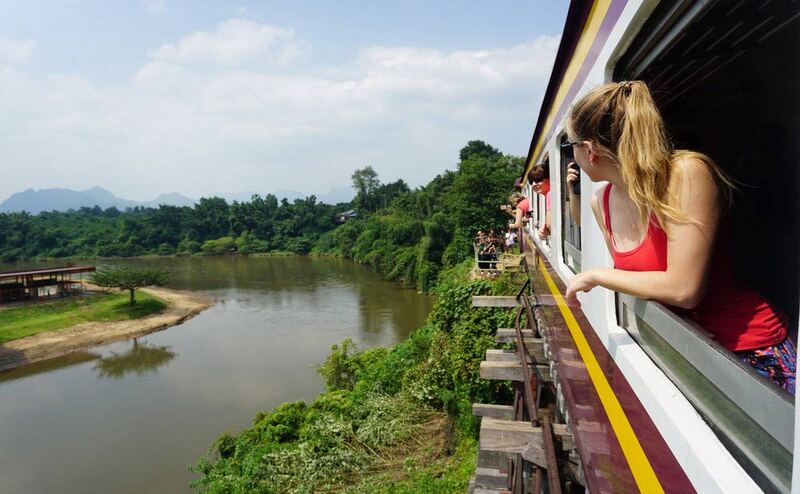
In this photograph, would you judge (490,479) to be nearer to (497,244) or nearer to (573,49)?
(573,49)

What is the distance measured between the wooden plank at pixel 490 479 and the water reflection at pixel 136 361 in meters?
22.9

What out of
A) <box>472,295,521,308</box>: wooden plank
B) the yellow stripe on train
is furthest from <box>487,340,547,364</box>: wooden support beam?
the yellow stripe on train

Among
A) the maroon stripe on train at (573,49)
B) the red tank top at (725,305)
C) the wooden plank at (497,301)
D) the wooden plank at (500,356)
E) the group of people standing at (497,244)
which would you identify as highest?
the maroon stripe on train at (573,49)

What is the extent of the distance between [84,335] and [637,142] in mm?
32549

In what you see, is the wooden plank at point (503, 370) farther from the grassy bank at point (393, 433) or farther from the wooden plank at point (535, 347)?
the grassy bank at point (393, 433)

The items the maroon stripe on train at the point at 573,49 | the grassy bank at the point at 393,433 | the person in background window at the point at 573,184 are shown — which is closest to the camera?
the maroon stripe on train at the point at 573,49

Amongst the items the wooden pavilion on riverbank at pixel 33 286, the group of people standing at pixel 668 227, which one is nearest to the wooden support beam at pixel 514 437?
the group of people standing at pixel 668 227

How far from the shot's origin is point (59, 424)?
18125 mm

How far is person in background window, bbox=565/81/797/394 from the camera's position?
3.90 feet

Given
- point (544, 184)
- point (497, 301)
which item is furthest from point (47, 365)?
point (544, 184)

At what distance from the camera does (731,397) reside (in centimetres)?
103

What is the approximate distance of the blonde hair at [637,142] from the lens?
1.24 metres

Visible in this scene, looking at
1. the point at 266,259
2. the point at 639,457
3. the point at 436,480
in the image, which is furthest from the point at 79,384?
the point at 266,259

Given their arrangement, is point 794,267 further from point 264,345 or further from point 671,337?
point 264,345
